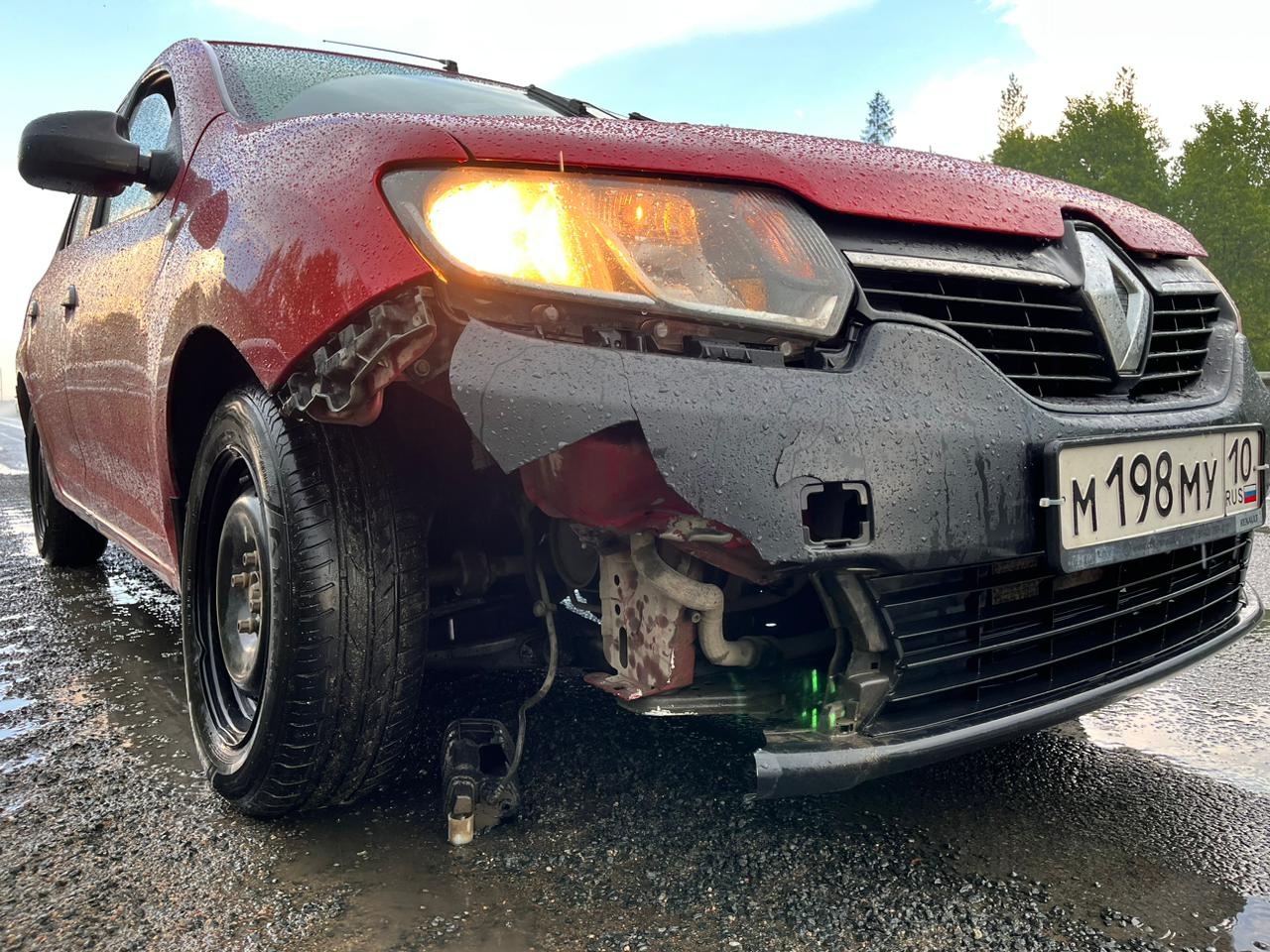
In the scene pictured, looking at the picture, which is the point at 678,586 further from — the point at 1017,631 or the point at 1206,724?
the point at 1206,724

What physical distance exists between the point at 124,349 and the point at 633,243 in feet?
5.33

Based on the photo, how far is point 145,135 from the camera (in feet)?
9.12

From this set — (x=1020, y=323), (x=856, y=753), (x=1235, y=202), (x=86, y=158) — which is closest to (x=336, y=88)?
(x=86, y=158)

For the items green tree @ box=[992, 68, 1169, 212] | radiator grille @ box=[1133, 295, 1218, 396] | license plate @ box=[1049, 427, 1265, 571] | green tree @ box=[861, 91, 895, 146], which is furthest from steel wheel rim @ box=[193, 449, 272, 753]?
green tree @ box=[861, 91, 895, 146]

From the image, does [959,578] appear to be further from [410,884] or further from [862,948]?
[410,884]

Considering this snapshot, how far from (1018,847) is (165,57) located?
275 centimetres

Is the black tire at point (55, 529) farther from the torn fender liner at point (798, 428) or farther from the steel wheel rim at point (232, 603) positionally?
the torn fender liner at point (798, 428)

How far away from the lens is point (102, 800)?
1903 mm

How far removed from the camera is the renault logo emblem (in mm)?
1734

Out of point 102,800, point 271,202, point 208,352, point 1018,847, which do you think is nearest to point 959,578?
point 1018,847

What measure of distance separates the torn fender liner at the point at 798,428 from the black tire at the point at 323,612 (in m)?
0.44

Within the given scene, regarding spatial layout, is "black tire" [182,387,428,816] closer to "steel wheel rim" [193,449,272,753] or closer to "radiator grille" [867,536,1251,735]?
"steel wheel rim" [193,449,272,753]

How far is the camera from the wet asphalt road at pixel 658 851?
1.42 metres

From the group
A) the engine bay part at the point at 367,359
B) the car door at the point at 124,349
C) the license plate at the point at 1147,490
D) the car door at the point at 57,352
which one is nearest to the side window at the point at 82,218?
the car door at the point at 57,352
